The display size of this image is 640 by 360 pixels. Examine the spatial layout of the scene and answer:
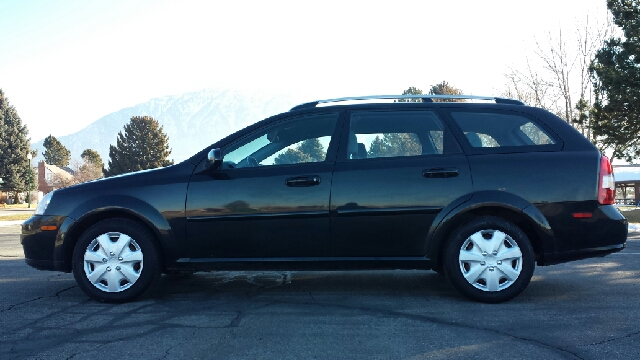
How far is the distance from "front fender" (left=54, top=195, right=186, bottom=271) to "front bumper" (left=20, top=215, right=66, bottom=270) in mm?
49

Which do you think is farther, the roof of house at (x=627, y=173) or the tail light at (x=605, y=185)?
the roof of house at (x=627, y=173)

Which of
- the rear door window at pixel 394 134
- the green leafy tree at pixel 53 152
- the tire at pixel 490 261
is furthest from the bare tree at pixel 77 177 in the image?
the tire at pixel 490 261

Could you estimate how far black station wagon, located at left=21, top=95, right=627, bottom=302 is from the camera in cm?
495

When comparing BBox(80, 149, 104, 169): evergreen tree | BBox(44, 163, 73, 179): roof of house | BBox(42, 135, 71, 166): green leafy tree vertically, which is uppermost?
BBox(42, 135, 71, 166): green leafy tree

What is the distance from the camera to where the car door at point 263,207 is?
5008 millimetres

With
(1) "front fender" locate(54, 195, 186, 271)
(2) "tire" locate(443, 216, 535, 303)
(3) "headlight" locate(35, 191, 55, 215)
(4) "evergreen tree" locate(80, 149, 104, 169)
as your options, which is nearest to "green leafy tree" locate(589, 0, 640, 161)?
(2) "tire" locate(443, 216, 535, 303)

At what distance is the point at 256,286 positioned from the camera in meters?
5.86

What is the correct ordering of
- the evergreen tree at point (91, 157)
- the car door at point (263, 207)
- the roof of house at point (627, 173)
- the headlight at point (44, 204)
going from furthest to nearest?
the evergreen tree at point (91, 157)
the roof of house at point (627, 173)
the headlight at point (44, 204)
the car door at point (263, 207)

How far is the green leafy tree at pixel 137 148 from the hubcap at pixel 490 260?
8154 cm

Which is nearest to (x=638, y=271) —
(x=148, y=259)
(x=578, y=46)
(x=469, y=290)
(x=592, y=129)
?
(x=469, y=290)

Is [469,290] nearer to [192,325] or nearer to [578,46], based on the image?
[192,325]

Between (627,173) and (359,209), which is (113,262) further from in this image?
(627,173)

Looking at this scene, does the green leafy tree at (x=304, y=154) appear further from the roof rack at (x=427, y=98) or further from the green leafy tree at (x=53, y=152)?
the green leafy tree at (x=53, y=152)

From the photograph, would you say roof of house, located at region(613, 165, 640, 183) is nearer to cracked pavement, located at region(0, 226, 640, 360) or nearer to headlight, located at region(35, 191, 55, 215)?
cracked pavement, located at region(0, 226, 640, 360)
